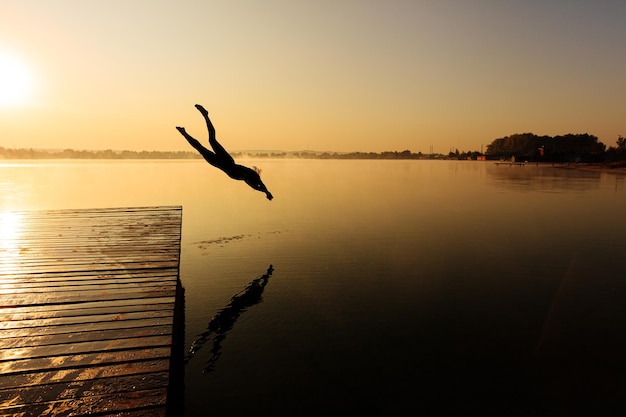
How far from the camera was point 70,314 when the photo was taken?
873cm

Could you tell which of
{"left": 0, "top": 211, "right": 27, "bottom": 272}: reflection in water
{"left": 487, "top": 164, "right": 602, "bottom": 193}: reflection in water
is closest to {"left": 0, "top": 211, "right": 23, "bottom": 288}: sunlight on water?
{"left": 0, "top": 211, "right": 27, "bottom": 272}: reflection in water

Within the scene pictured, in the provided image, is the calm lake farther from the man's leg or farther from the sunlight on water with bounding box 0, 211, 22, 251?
the sunlight on water with bounding box 0, 211, 22, 251

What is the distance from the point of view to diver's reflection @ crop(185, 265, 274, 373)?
12.9 m

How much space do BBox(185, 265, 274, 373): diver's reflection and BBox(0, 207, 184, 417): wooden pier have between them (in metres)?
0.83

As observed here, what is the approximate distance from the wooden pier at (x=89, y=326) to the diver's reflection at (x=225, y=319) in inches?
32.6

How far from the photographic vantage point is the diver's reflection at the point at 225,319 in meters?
12.9

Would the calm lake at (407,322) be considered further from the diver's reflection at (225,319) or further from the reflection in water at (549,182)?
the reflection in water at (549,182)

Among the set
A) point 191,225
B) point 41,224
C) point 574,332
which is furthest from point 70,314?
point 191,225

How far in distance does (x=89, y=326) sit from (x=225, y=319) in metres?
7.62

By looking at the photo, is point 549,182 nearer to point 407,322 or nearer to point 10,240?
point 407,322

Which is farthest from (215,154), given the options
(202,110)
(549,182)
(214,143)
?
(549,182)

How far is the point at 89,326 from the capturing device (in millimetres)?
8219

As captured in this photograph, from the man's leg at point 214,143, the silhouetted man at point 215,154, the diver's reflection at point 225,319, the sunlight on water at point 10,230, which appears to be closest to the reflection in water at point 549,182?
the diver's reflection at point 225,319

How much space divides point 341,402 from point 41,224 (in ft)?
56.0
